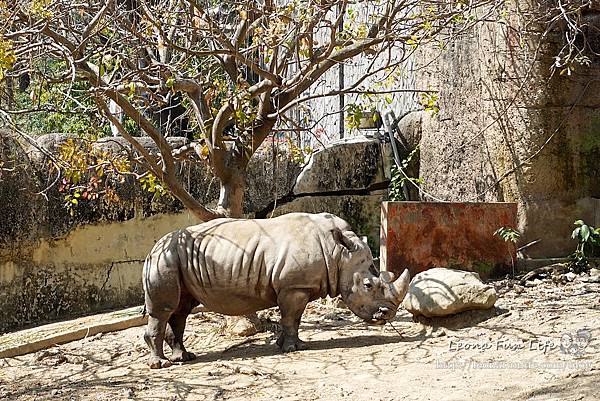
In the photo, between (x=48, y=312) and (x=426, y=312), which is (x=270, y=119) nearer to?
(x=426, y=312)

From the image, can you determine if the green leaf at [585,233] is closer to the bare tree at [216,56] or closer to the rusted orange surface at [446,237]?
the rusted orange surface at [446,237]

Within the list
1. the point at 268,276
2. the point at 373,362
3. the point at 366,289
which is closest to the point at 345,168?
the point at 366,289

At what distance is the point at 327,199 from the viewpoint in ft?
34.7

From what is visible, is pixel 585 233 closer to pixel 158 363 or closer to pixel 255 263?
pixel 255 263

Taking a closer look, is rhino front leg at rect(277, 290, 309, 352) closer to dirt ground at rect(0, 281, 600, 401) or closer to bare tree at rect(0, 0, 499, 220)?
dirt ground at rect(0, 281, 600, 401)

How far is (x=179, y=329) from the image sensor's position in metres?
6.96

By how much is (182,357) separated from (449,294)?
2.19 m

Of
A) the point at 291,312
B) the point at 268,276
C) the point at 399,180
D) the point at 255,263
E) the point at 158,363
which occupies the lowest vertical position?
the point at 158,363

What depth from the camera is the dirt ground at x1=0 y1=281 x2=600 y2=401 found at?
5.11 m


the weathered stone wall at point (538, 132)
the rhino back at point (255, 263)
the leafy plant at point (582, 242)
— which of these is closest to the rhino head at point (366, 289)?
the rhino back at point (255, 263)

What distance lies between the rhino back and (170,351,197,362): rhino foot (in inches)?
16.3

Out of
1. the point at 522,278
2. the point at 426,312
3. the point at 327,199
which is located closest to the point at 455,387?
the point at 426,312

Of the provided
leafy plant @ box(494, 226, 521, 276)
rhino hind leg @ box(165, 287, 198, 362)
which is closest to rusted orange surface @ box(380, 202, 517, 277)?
leafy plant @ box(494, 226, 521, 276)

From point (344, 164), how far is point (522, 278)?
3.23 meters
